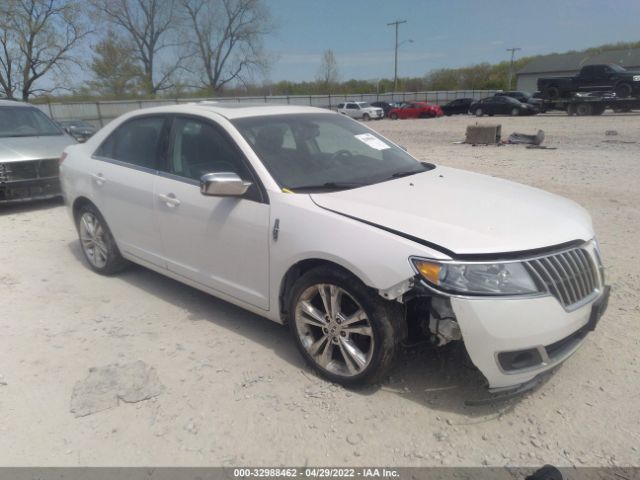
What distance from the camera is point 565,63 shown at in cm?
6328

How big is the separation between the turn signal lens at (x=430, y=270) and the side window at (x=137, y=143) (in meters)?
2.55

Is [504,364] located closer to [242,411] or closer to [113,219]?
[242,411]

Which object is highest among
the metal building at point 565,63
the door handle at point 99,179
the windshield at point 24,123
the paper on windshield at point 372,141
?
the metal building at point 565,63

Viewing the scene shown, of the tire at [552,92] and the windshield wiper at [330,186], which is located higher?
the tire at [552,92]

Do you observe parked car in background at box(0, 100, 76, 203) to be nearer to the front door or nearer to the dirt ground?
the dirt ground

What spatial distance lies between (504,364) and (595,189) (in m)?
6.79

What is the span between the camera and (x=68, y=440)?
2623 millimetres

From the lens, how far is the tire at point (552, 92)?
30281mm

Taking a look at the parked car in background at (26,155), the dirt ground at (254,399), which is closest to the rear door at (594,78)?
the dirt ground at (254,399)

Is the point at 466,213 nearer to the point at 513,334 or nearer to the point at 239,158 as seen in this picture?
the point at 513,334

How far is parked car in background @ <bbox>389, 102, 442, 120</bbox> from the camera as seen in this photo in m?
38.6

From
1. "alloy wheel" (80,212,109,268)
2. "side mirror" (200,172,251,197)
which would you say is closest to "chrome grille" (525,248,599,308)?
"side mirror" (200,172,251,197)

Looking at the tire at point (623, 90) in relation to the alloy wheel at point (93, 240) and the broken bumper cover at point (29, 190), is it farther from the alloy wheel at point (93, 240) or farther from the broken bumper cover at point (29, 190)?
the alloy wheel at point (93, 240)

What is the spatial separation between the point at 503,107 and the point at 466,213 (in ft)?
110
